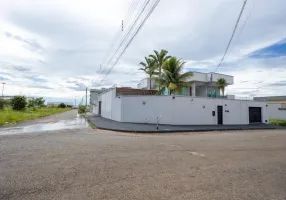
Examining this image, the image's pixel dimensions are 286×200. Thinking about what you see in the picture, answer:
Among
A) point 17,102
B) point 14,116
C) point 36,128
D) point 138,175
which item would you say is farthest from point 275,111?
point 17,102

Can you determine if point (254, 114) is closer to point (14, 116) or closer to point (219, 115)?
point (219, 115)

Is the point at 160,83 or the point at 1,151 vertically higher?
the point at 160,83

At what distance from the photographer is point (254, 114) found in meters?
30.5

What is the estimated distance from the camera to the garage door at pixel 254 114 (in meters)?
30.1

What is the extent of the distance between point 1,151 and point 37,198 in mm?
5427

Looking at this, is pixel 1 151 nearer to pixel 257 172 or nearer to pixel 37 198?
pixel 37 198

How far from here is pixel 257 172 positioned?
589cm

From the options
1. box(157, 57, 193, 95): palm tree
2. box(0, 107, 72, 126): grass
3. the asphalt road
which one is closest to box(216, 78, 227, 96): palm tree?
box(157, 57, 193, 95): palm tree

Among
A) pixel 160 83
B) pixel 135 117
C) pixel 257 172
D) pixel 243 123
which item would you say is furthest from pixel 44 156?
pixel 243 123

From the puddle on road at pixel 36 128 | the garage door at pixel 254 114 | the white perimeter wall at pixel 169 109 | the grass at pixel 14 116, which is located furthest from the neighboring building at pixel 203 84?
the grass at pixel 14 116

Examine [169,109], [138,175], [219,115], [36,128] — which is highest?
[169,109]

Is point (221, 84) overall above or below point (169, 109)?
above

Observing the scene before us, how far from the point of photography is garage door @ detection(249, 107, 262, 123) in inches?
1186

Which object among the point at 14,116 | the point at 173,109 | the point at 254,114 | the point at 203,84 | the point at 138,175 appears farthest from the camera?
the point at 203,84
